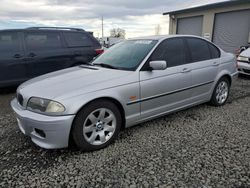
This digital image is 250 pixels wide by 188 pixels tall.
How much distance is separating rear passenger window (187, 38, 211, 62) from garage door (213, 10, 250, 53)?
8.47m

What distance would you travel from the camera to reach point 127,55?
335 centimetres

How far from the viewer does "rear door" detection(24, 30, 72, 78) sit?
5.19 meters

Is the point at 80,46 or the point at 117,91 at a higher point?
the point at 80,46

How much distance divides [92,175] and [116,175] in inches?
10.3

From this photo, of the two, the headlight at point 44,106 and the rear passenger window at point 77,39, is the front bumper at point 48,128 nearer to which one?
the headlight at point 44,106

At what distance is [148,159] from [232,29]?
1135cm

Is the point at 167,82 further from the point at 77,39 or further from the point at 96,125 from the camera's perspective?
the point at 77,39

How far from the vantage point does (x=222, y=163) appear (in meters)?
2.39

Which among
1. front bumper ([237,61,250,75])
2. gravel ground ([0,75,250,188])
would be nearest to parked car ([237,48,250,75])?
front bumper ([237,61,250,75])

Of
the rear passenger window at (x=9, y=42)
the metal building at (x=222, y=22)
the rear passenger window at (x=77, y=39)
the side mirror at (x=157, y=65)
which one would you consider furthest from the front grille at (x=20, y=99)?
the metal building at (x=222, y=22)

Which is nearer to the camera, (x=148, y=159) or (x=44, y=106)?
(x=44, y=106)

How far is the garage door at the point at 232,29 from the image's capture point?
35.1ft

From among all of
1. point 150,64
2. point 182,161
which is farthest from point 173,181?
point 150,64

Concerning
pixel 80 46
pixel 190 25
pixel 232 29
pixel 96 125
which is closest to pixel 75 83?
pixel 96 125
